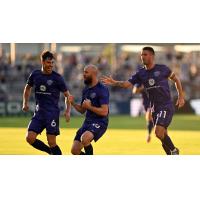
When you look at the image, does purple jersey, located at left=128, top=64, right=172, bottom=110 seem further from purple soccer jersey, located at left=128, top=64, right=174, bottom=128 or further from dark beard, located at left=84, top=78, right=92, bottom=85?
dark beard, located at left=84, top=78, right=92, bottom=85

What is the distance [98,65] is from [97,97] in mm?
16933

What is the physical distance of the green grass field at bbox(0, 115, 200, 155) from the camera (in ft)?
56.7

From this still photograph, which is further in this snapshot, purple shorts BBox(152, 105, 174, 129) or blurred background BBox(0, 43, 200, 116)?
blurred background BBox(0, 43, 200, 116)

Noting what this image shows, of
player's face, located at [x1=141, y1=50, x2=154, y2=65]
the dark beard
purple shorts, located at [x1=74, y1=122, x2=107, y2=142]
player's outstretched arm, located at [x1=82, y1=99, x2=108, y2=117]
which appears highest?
player's face, located at [x1=141, y1=50, x2=154, y2=65]

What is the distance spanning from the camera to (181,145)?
18828 millimetres

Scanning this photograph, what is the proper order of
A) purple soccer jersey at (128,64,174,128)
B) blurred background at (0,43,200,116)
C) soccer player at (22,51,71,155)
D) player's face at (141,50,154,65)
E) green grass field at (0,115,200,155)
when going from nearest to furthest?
soccer player at (22,51,71,155)
player's face at (141,50,154,65)
purple soccer jersey at (128,64,174,128)
green grass field at (0,115,200,155)
blurred background at (0,43,200,116)

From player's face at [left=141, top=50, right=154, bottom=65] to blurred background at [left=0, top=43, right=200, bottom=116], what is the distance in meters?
13.5

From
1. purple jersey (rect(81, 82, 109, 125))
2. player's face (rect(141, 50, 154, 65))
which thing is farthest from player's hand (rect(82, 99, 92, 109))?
player's face (rect(141, 50, 154, 65))

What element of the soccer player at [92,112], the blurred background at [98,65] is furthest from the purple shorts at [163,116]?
the blurred background at [98,65]

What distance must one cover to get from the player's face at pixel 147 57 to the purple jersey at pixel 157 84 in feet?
0.56

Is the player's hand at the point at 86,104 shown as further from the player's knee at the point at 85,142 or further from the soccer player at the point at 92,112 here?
the player's knee at the point at 85,142

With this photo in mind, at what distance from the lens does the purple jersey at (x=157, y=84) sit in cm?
1526

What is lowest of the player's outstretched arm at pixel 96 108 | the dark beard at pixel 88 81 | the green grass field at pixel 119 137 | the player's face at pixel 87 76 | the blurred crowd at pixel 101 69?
the green grass field at pixel 119 137
